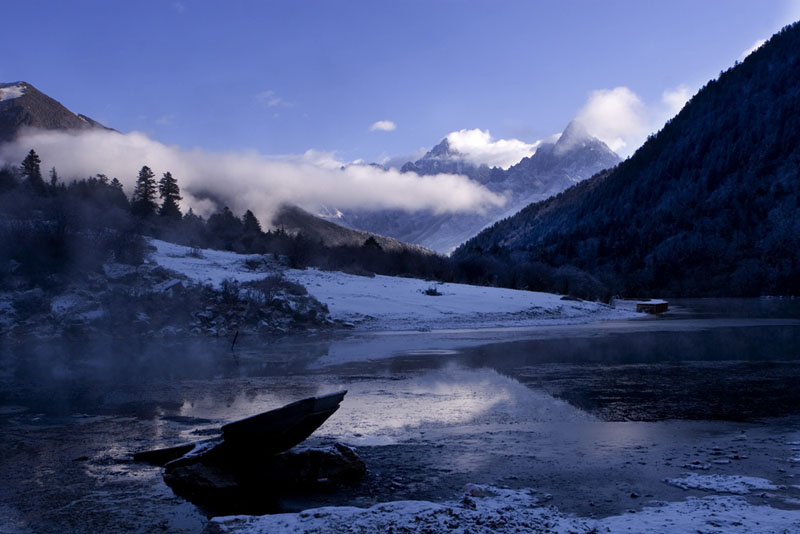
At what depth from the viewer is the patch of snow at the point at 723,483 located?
23.8 feet

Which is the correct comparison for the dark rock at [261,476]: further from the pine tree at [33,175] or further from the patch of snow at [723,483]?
the pine tree at [33,175]

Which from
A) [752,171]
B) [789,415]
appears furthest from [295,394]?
[752,171]

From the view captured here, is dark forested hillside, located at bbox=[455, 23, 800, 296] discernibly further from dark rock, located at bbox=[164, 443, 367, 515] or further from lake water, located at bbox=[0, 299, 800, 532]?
dark rock, located at bbox=[164, 443, 367, 515]

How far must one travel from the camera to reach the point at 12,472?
8.66m

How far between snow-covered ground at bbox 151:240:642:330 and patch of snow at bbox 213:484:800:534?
97.8 ft

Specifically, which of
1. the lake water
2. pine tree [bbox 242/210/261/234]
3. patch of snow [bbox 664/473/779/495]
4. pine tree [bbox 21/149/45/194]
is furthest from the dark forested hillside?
patch of snow [bbox 664/473/779/495]

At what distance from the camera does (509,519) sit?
6387mm

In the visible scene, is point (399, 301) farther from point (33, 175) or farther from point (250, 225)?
point (250, 225)

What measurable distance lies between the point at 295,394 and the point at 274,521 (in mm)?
8346

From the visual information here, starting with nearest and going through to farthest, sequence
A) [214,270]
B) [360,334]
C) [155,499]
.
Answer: [155,499] < [360,334] < [214,270]

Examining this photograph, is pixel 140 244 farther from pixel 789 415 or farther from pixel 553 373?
pixel 789 415

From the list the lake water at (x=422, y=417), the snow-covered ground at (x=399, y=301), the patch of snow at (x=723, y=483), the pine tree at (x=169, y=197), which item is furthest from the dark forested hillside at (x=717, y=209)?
the patch of snow at (x=723, y=483)

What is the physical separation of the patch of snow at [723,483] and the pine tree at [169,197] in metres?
84.3

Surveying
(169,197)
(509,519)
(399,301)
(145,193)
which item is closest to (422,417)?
(509,519)
